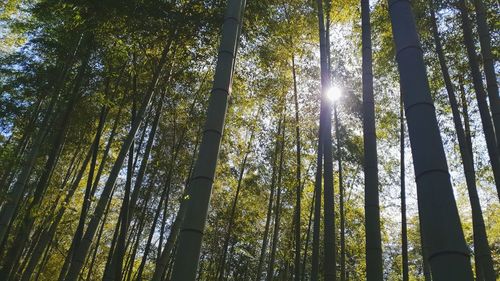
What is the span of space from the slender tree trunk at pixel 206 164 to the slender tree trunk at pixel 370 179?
4.47ft

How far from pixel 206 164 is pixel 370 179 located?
147 cm

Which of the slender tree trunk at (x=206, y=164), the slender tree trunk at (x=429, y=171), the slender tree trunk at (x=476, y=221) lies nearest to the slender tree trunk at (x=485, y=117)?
the slender tree trunk at (x=476, y=221)

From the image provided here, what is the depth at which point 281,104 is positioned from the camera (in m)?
7.89

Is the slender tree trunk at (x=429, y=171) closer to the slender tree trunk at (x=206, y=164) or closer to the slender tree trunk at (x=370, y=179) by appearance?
the slender tree trunk at (x=206, y=164)

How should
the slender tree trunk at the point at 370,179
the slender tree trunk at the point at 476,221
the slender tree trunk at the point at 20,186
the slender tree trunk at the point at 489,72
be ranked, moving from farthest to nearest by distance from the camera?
the slender tree trunk at the point at 20,186
the slender tree trunk at the point at 476,221
the slender tree trunk at the point at 489,72
the slender tree trunk at the point at 370,179

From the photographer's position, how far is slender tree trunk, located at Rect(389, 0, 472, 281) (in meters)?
1.31

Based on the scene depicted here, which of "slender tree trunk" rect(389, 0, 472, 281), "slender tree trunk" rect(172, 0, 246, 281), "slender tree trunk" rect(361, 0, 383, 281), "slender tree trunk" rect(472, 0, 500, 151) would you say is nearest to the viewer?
"slender tree trunk" rect(389, 0, 472, 281)

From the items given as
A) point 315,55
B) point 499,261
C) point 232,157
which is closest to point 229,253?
point 232,157

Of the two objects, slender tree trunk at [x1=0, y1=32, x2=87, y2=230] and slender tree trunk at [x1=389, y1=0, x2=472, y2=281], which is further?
slender tree trunk at [x1=0, y1=32, x2=87, y2=230]

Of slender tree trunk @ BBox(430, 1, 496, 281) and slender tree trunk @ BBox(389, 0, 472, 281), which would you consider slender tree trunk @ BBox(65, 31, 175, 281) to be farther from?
slender tree trunk @ BBox(430, 1, 496, 281)

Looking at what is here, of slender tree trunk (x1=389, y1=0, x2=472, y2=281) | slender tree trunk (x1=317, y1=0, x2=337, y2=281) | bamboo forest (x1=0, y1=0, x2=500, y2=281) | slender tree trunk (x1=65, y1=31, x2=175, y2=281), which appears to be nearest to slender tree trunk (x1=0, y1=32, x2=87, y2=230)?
bamboo forest (x1=0, y1=0, x2=500, y2=281)

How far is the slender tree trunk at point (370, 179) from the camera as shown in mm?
2740

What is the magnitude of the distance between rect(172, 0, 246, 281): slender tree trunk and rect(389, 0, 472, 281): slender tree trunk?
0.94 m

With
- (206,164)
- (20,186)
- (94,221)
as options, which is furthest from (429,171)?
(20,186)
